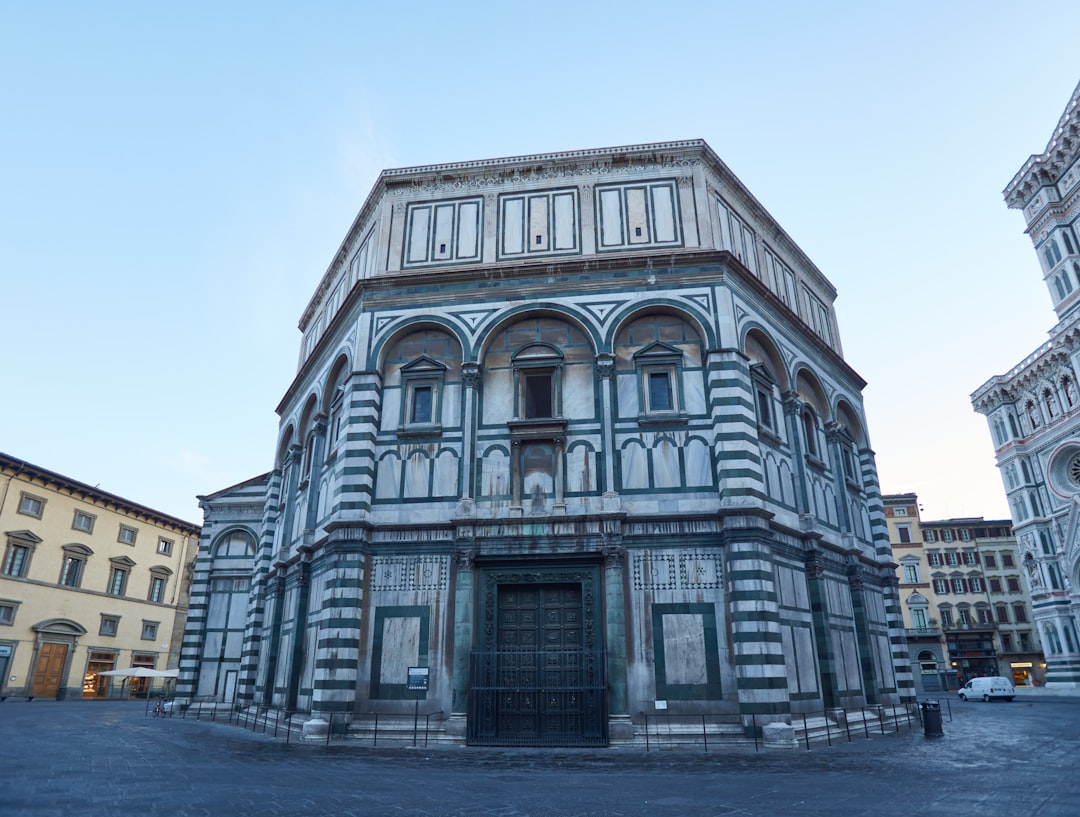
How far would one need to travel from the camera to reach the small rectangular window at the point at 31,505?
4116 centimetres

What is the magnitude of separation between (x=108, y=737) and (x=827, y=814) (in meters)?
18.6

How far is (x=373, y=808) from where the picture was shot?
8.82 meters

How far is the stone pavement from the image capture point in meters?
8.77

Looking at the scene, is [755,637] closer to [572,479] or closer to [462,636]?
[572,479]

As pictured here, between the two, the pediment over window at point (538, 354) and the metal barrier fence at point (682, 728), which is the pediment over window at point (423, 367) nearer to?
the pediment over window at point (538, 354)

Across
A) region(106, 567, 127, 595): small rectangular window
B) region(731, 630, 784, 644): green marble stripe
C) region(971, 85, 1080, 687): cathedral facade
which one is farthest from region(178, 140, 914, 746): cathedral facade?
region(971, 85, 1080, 687): cathedral facade

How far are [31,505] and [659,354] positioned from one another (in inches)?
1615

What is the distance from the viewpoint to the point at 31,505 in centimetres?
4178

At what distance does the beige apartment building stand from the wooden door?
68.1m

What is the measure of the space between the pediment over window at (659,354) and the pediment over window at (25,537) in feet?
130

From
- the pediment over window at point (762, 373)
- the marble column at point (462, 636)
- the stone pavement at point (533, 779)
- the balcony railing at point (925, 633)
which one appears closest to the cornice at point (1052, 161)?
the balcony railing at point (925, 633)

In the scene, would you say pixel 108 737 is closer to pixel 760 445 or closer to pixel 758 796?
pixel 758 796

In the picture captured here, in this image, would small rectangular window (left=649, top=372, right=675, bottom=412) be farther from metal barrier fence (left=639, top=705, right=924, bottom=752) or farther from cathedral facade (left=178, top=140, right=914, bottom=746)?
metal barrier fence (left=639, top=705, right=924, bottom=752)

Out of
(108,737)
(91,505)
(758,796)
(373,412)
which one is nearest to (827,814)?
(758,796)
